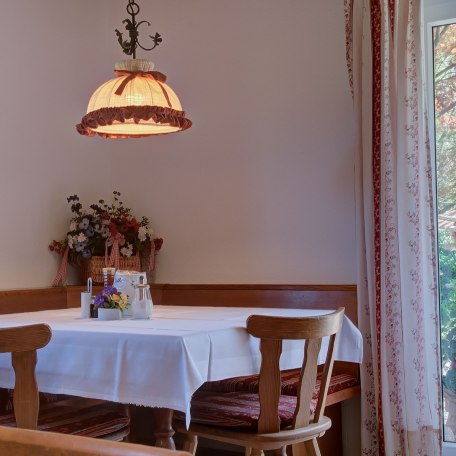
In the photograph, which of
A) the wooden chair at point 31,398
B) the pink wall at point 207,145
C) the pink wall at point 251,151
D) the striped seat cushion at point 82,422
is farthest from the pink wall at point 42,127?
the wooden chair at point 31,398

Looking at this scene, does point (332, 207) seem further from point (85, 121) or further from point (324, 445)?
point (85, 121)

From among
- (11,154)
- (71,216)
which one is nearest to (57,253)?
(71,216)

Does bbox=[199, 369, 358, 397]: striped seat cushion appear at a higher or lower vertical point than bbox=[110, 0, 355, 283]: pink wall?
lower

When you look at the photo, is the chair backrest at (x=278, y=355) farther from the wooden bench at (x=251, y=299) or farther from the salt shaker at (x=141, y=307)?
the wooden bench at (x=251, y=299)

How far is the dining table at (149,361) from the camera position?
240 cm

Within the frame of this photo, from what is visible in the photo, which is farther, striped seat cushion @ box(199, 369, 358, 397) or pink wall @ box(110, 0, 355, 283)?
pink wall @ box(110, 0, 355, 283)

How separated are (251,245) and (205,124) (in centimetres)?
84

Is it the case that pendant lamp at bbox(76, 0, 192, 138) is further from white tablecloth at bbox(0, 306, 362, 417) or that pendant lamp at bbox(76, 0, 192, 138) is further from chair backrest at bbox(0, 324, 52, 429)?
chair backrest at bbox(0, 324, 52, 429)

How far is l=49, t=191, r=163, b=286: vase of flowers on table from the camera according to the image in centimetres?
452

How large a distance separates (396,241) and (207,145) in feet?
5.02

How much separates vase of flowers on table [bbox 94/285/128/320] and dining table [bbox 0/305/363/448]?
0.23 m

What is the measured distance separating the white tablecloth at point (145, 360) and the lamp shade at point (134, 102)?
90 centimetres

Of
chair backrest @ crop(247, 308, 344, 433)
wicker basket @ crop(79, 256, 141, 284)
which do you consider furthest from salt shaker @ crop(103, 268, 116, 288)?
wicker basket @ crop(79, 256, 141, 284)

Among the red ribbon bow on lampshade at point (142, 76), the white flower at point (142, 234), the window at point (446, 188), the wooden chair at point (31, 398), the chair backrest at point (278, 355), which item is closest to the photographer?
the wooden chair at point (31, 398)
